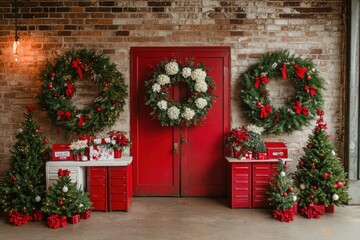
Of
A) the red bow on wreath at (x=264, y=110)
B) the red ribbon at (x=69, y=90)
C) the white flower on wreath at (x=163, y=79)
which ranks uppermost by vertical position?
the white flower on wreath at (x=163, y=79)

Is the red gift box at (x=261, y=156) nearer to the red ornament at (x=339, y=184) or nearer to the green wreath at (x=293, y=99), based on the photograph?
the green wreath at (x=293, y=99)

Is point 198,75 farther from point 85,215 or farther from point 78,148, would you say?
point 85,215

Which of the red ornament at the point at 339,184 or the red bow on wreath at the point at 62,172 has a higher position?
the red bow on wreath at the point at 62,172

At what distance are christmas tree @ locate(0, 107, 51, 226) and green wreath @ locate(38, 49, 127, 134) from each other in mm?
601

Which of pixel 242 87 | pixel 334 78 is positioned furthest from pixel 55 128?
pixel 334 78

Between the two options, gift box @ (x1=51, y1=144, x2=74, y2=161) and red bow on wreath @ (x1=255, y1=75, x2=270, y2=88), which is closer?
gift box @ (x1=51, y1=144, x2=74, y2=161)

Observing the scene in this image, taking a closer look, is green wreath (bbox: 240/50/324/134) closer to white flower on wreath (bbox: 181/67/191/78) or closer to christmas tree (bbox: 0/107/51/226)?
white flower on wreath (bbox: 181/67/191/78)

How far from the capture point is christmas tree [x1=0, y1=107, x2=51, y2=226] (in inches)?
220

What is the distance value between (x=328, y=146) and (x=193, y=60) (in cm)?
266

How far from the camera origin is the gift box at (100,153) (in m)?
6.07

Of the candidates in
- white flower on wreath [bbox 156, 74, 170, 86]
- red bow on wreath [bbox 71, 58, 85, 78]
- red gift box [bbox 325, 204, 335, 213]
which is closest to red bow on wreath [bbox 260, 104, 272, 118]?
white flower on wreath [bbox 156, 74, 170, 86]

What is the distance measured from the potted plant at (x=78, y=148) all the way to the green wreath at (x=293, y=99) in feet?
9.02

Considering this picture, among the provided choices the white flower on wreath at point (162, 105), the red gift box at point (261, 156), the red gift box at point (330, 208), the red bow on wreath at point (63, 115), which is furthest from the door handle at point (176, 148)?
the red gift box at point (330, 208)

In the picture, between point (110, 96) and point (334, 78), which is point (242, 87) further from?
point (110, 96)
